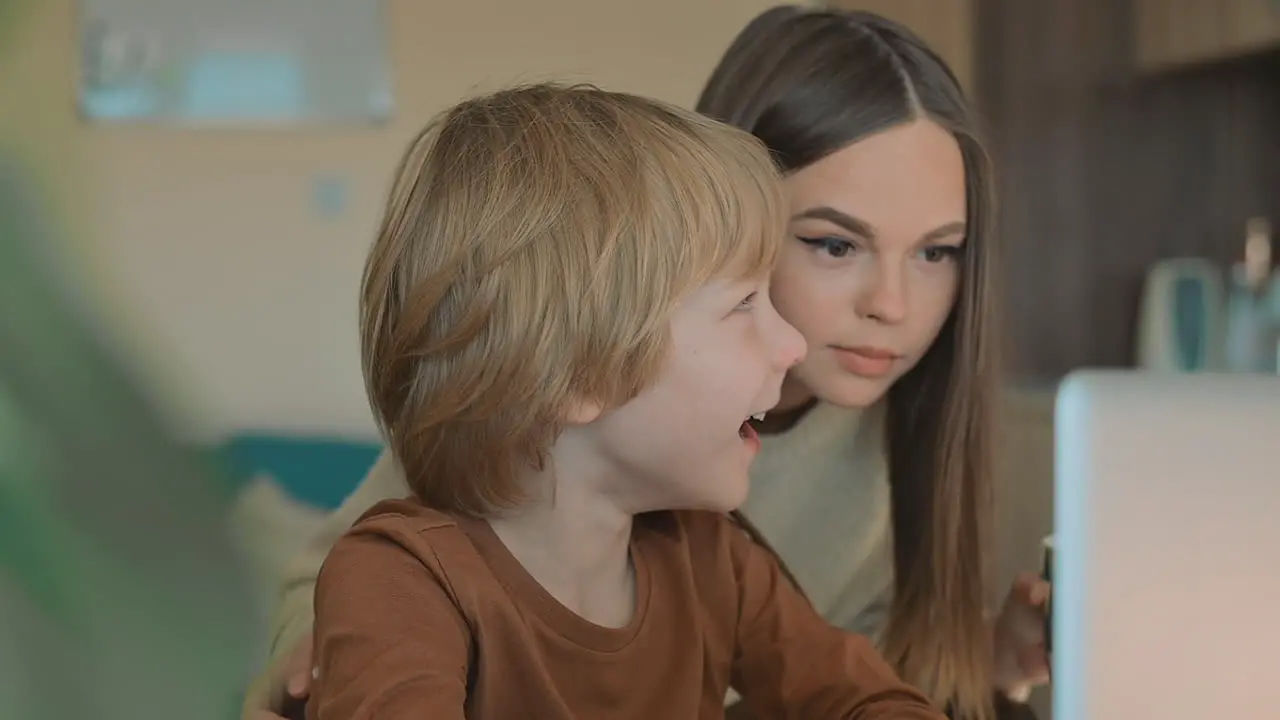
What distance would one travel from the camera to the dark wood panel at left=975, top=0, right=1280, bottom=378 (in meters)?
2.03

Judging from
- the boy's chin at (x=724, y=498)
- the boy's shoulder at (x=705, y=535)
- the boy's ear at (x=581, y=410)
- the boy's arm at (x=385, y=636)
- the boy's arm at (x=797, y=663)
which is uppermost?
the boy's ear at (x=581, y=410)

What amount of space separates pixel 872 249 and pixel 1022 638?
0.97 ft

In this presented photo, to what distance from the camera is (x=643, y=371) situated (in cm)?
63

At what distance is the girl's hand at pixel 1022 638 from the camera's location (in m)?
0.82

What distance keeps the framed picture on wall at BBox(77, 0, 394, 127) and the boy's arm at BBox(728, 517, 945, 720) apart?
2.57 feet

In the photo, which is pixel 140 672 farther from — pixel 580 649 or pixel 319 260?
pixel 580 649

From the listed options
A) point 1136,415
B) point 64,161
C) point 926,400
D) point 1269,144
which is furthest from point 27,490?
point 1269,144

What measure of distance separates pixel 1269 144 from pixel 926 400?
5.05ft

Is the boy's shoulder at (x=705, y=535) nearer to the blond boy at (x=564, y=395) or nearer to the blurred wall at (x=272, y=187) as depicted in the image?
the blond boy at (x=564, y=395)

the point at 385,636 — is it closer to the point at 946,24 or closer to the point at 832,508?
the point at 832,508

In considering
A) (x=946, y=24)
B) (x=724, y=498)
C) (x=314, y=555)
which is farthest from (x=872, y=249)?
(x=946, y=24)

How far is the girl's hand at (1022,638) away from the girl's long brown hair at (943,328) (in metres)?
0.02

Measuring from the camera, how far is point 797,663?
27.8 inches

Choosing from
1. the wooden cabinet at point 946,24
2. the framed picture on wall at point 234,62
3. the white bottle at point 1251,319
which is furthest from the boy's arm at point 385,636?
the white bottle at point 1251,319
